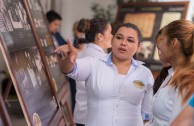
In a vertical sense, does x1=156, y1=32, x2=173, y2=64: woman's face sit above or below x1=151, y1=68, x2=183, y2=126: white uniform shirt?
above

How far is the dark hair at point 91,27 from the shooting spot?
122 inches

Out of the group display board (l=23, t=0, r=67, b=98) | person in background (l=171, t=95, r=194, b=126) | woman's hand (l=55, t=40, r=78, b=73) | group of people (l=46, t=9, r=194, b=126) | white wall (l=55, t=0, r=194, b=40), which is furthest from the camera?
white wall (l=55, t=0, r=194, b=40)

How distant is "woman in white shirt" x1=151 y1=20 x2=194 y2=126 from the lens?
1.79 m

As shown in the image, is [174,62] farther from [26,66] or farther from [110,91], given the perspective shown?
[26,66]

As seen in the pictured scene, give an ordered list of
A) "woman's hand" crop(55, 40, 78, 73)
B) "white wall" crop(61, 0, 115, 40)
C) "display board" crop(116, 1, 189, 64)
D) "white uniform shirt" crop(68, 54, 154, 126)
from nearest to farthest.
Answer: "woman's hand" crop(55, 40, 78, 73) → "white uniform shirt" crop(68, 54, 154, 126) → "display board" crop(116, 1, 189, 64) → "white wall" crop(61, 0, 115, 40)

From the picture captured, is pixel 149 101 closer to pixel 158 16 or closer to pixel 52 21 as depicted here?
pixel 158 16

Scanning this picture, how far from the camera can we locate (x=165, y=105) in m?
1.88

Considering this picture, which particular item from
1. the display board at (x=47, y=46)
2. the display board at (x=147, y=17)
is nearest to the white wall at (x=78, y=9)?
the display board at (x=147, y=17)

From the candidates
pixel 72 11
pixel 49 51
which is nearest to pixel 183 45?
pixel 49 51

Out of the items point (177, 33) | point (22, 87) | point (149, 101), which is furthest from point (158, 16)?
point (22, 87)

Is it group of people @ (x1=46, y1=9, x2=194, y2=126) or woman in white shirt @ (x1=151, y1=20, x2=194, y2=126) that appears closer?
woman in white shirt @ (x1=151, y1=20, x2=194, y2=126)

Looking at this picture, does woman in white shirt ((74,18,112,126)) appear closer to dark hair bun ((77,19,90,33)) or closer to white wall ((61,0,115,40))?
dark hair bun ((77,19,90,33))

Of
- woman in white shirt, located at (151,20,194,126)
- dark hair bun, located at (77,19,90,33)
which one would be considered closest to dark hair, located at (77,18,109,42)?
dark hair bun, located at (77,19,90,33)

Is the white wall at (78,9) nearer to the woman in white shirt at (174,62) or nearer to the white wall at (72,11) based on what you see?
the white wall at (72,11)
